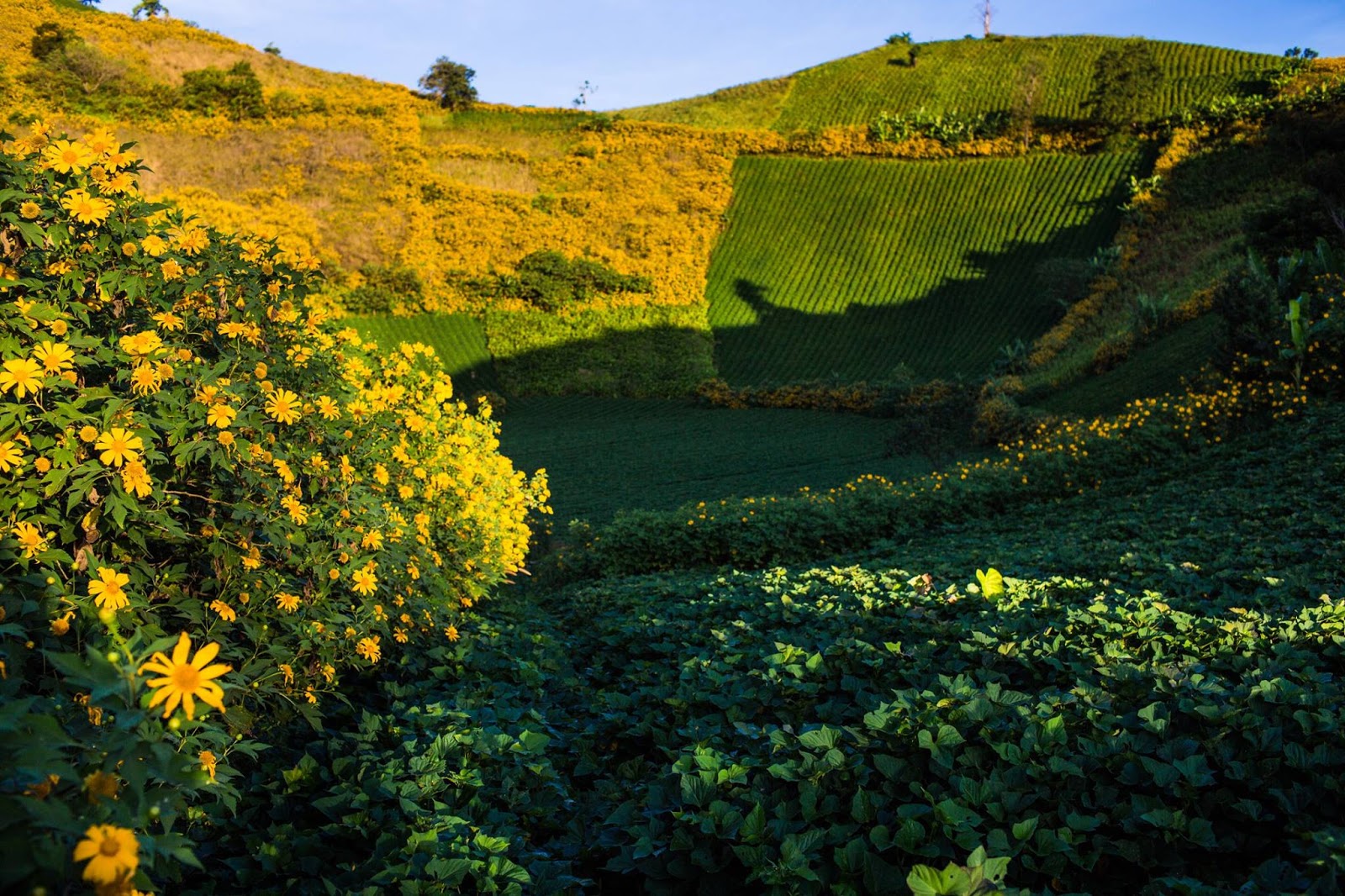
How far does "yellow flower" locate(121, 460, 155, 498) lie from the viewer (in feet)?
9.09

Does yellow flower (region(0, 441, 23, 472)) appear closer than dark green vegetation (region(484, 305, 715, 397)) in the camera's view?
Yes

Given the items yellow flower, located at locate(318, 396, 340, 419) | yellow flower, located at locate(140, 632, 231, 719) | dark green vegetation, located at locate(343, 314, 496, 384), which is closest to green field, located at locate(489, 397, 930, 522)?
dark green vegetation, located at locate(343, 314, 496, 384)

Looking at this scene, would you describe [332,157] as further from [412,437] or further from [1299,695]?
[1299,695]

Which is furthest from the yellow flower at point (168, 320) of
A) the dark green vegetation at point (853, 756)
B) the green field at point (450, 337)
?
the green field at point (450, 337)

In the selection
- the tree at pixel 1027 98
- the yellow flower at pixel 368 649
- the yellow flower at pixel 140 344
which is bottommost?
the yellow flower at pixel 368 649

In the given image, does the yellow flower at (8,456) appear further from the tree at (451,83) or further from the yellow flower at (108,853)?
the tree at (451,83)

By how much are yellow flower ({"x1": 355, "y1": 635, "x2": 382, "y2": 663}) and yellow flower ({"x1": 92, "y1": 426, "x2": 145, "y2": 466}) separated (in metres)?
1.49

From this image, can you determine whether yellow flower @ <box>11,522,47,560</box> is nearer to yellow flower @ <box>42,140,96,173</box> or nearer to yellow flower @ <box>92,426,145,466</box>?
yellow flower @ <box>92,426,145,466</box>

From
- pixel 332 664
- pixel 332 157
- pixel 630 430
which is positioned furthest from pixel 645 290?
pixel 332 664

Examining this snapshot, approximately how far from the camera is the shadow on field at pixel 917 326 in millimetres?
29264

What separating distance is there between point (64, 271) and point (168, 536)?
1.09 m

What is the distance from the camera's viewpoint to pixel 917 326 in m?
31.4

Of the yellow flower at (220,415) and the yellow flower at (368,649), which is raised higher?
the yellow flower at (220,415)

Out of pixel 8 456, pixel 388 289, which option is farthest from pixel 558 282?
pixel 8 456
